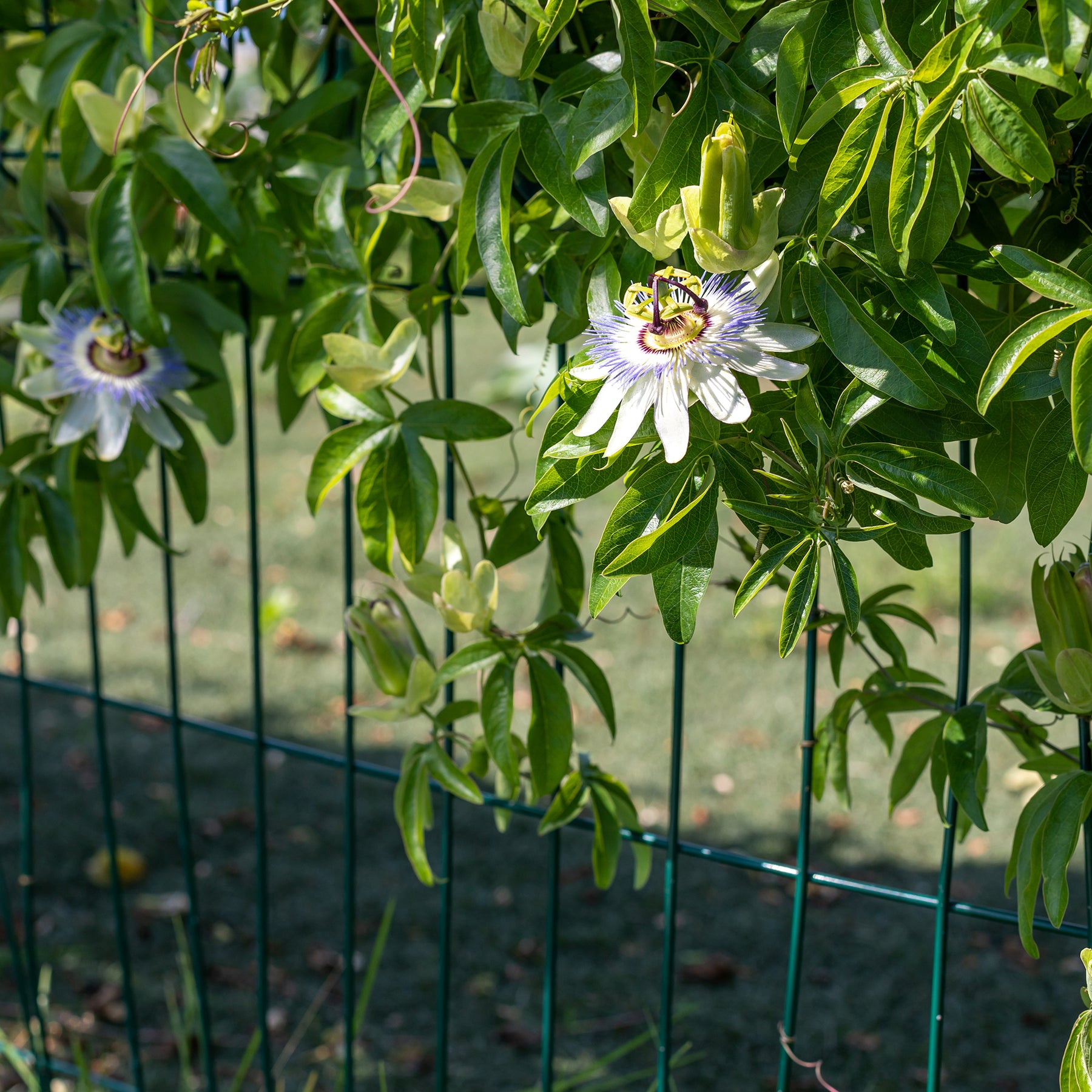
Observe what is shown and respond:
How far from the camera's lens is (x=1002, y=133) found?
0.68 m

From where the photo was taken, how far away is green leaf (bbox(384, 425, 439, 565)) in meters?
1.03

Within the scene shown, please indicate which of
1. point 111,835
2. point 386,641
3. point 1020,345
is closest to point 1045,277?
point 1020,345

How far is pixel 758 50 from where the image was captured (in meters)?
0.80

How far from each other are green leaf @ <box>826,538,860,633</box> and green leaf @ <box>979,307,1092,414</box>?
0.13m

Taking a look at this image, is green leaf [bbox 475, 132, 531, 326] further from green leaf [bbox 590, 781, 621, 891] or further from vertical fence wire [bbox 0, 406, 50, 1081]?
vertical fence wire [bbox 0, 406, 50, 1081]

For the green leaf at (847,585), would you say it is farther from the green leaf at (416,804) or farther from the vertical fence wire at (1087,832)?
the green leaf at (416,804)

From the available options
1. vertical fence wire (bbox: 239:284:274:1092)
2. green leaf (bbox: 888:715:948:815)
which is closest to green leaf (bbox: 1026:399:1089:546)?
green leaf (bbox: 888:715:948:815)

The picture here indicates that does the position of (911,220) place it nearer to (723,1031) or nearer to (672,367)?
(672,367)

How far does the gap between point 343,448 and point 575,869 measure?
1.81 m

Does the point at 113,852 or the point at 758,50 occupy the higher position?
the point at 758,50

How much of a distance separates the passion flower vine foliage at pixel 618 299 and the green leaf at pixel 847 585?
1 cm

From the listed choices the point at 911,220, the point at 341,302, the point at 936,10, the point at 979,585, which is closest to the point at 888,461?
the point at 911,220

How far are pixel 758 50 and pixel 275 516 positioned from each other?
3.97m

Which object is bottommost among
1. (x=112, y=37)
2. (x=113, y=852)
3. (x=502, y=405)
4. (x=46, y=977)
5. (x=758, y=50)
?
(x=46, y=977)
